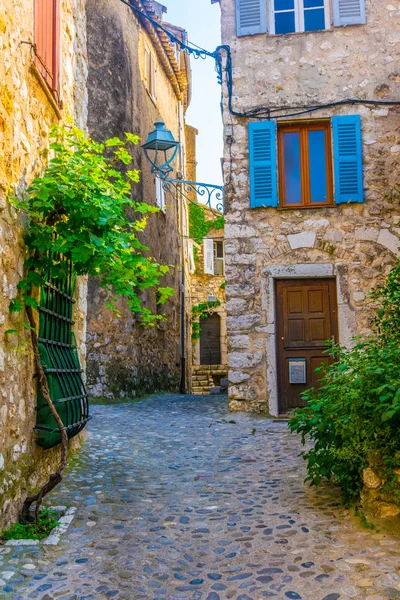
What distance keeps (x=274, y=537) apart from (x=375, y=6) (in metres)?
7.64

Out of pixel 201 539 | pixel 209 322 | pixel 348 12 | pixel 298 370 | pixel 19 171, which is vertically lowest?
pixel 201 539

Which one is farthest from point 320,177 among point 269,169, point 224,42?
point 224,42

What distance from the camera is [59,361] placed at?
4.85m

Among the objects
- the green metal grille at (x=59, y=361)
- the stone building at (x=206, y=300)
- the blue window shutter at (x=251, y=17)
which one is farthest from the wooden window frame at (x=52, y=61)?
the stone building at (x=206, y=300)

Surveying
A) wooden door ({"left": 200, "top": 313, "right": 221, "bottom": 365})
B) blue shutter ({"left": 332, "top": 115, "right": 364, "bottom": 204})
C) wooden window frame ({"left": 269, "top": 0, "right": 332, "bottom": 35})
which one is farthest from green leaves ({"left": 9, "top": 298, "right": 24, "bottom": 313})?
wooden door ({"left": 200, "top": 313, "right": 221, "bottom": 365})

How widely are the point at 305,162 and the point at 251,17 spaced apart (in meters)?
2.21

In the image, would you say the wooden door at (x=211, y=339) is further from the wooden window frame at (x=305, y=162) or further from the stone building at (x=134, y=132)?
the wooden window frame at (x=305, y=162)

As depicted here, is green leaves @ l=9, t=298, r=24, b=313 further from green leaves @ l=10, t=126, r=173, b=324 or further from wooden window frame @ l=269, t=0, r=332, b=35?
wooden window frame @ l=269, t=0, r=332, b=35

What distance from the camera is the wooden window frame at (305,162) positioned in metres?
8.56

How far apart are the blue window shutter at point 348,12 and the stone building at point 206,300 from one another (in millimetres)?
11114

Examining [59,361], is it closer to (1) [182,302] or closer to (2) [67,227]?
(2) [67,227]

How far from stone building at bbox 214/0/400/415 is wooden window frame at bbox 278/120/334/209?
14mm

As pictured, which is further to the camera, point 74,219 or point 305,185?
point 305,185

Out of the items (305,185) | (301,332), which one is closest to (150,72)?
(305,185)
